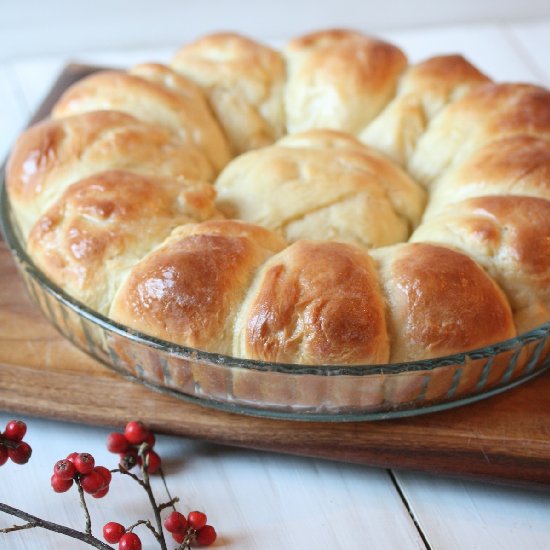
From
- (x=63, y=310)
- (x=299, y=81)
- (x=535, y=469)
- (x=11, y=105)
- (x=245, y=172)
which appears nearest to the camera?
(x=535, y=469)

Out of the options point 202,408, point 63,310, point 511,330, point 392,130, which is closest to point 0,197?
point 63,310

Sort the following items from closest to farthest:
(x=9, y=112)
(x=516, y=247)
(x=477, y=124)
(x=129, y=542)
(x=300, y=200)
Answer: (x=129, y=542), (x=516, y=247), (x=300, y=200), (x=477, y=124), (x=9, y=112)

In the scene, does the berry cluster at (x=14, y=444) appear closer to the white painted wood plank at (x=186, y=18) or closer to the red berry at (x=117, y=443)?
the red berry at (x=117, y=443)

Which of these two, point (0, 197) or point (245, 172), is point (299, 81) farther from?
point (0, 197)

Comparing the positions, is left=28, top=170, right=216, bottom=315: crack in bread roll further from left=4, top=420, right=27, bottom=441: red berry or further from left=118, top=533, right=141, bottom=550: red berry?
left=118, top=533, right=141, bottom=550: red berry

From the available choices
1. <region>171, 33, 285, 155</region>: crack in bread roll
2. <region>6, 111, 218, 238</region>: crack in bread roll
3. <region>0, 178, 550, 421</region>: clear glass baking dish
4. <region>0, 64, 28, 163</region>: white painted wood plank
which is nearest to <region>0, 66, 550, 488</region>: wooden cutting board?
<region>0, 178, 550, 421</region>: clear glass baking dish

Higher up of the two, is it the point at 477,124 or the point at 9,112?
the point at 477,124

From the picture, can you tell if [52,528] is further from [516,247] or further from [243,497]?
[516,247]

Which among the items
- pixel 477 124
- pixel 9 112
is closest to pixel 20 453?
pixel 477 124
